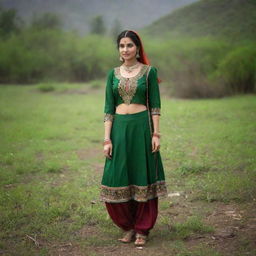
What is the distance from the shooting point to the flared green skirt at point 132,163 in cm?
364

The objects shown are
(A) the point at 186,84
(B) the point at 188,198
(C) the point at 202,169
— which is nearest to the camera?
(B) the point at 188,198

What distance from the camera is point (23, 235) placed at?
4082 millimetres

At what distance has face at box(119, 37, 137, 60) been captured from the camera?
11.9ft

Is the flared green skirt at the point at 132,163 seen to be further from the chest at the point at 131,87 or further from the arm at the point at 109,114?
the chest at the point at 131,87

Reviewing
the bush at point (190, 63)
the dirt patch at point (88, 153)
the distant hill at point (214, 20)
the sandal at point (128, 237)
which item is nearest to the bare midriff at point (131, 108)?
the sandal at point (128, 237)

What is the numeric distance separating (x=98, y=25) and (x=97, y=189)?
94.0ft

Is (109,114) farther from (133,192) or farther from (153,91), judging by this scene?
(133,192)

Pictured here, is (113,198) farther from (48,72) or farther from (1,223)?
(48,72)

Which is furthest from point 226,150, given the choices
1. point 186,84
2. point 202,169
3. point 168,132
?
point 186,84

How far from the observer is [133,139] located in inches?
144

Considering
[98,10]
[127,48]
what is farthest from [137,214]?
[98,10]

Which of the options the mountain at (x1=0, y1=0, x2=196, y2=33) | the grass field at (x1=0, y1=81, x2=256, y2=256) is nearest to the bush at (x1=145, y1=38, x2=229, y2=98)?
the mountain at (x1=0, y1=0, x2=196, y2=33)

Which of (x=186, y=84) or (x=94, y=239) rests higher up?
(x=186, y=84)

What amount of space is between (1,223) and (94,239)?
45.3 inches
